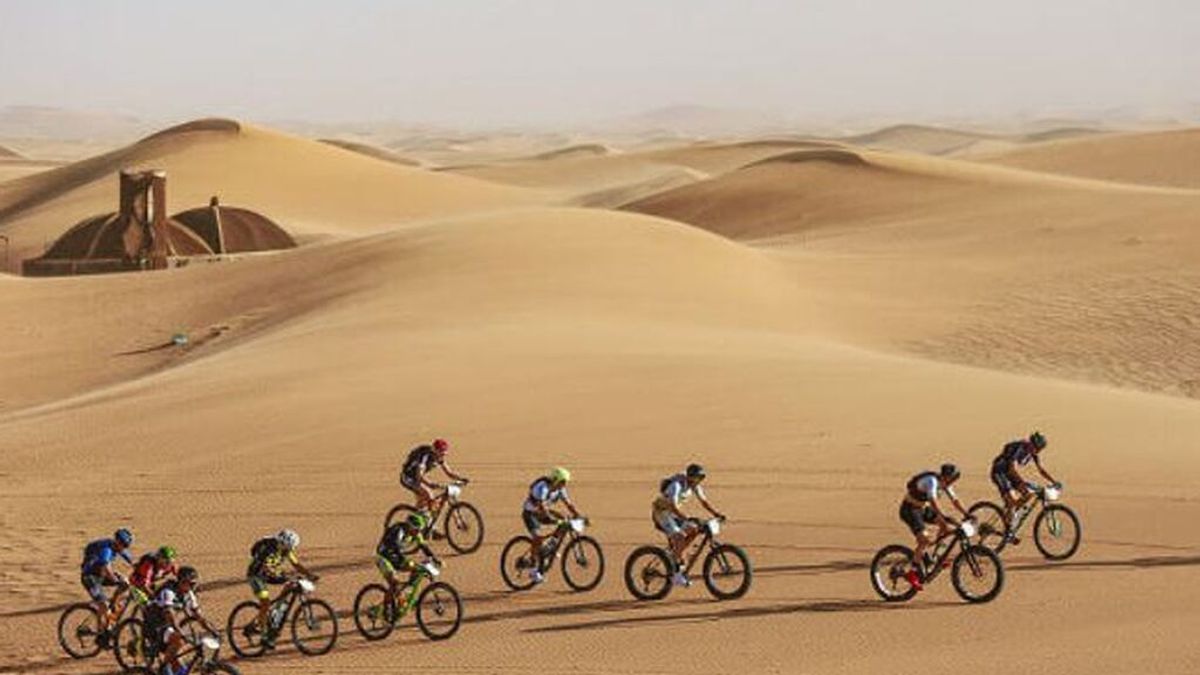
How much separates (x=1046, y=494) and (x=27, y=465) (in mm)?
11828

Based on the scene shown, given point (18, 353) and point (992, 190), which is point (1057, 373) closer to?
point (18, 353)

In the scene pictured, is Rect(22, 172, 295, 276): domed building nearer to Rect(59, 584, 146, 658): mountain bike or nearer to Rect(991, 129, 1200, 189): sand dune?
Rect(59, 584, 146, 658): mountain bike

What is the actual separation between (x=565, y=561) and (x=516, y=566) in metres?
0.41

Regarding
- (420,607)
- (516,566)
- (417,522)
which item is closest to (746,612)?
(516,566)

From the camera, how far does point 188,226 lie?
A: 2336 inches

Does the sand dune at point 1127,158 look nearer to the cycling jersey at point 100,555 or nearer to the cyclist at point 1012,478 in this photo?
the cyclist at point 1012,478

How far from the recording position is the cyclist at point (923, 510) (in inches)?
527

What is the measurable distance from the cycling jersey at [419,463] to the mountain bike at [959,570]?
162 inches

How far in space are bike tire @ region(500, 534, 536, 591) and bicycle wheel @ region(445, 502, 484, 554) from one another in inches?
44.8

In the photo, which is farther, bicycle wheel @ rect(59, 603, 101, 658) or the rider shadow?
the rider shadow

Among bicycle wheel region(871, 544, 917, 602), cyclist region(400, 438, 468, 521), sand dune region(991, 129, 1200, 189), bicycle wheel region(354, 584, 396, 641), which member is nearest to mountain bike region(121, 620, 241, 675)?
bicycle wheel region(354, 584, 396, 641)

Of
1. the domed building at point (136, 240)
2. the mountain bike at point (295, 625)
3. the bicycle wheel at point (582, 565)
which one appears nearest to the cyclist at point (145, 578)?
the mountain bike at point (295, 625)

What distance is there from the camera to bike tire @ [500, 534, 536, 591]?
14484 millimetres

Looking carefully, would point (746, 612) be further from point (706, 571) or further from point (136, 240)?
point (136, 240)
